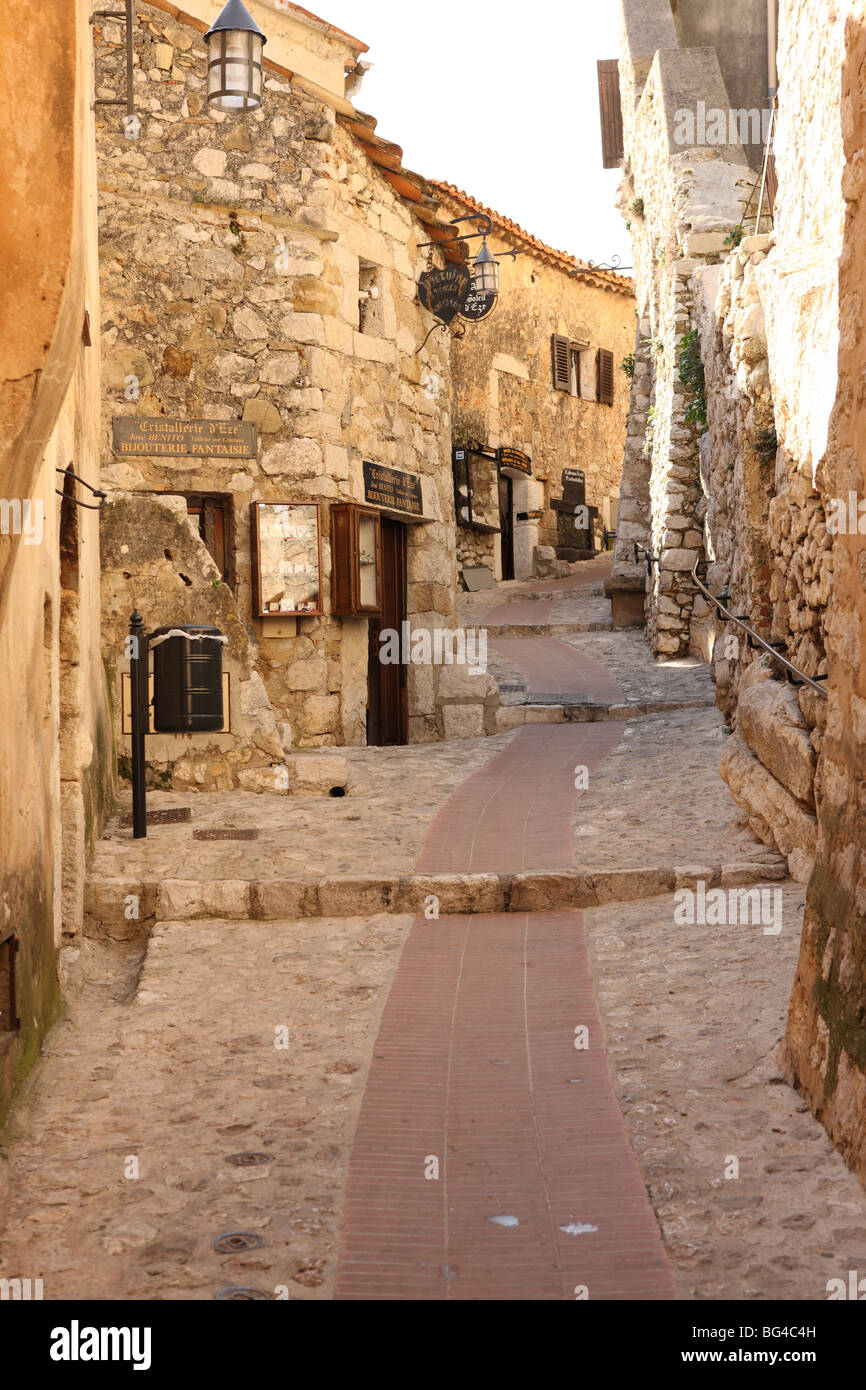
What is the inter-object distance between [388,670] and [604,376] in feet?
50.9

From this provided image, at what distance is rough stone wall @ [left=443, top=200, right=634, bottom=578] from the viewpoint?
73.7 feet

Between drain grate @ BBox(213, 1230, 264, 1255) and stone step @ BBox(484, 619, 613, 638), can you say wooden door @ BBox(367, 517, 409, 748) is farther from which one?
drain grate @ BBox(213, 1230, 264, 1255)

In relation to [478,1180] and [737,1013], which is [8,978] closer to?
[478,1180]

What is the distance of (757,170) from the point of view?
15.4 meters

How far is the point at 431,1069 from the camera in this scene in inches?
194

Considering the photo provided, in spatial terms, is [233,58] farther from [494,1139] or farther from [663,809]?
[494,1139]

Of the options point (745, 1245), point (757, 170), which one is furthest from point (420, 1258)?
point (757, 170)

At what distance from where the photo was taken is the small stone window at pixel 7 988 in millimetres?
4375

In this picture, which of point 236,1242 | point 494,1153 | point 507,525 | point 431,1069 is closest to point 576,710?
point 431,1069

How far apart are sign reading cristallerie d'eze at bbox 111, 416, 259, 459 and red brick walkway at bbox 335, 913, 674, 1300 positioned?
618 cm

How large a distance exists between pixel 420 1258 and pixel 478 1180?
49 centimetres

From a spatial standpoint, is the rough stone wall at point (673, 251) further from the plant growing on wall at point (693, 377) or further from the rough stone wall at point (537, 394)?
the rough stone wall at point (537, 394)

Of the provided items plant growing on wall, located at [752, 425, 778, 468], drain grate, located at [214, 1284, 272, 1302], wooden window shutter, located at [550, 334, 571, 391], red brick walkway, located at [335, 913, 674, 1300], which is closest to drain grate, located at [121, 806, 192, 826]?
red brick walkway, located at [335, 913, 674, 1300]
